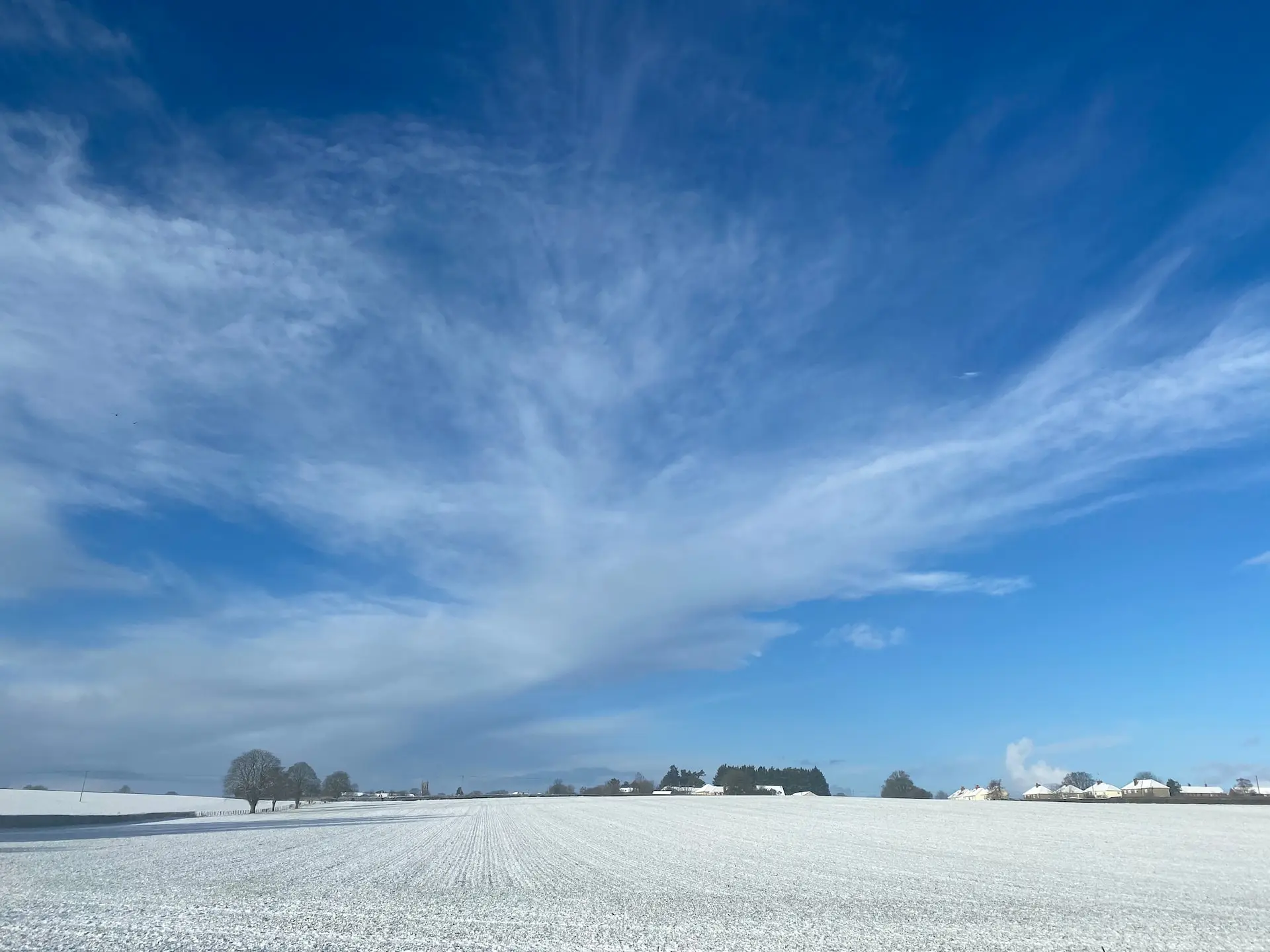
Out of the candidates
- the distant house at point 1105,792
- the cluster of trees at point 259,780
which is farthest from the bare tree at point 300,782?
the distant house at point 1105,792

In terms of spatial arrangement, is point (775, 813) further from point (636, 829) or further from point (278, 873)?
point (278, 873)

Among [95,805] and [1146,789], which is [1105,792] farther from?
[95,805]

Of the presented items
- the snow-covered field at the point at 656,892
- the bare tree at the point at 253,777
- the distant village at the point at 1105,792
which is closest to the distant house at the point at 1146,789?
the distant village at the point at 1105,792

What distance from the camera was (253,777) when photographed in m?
125

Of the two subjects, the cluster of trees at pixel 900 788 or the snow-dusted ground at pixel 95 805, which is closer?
the snow-dusted ground at pixel 95 805

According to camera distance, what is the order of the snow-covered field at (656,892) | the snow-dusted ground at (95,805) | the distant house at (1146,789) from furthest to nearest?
the distant house at (1146,789) < the snow-dusted ground at (95,805) < the snow-covered field at (656,892)

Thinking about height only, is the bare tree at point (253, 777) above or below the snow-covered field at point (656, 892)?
above

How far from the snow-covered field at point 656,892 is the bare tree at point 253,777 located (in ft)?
272

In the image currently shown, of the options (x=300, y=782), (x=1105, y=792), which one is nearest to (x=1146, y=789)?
(x=1105, y=792)

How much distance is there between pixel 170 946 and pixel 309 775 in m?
175

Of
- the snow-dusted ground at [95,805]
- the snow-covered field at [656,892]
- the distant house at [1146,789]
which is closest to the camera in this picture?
the snow-covered field at [656,892]

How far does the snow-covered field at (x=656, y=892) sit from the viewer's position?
15.9 m

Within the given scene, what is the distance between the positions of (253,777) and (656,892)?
12224 centimetres

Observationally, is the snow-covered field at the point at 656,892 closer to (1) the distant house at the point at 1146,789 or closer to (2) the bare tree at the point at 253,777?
(2) the bare tree at the point at 253,777
